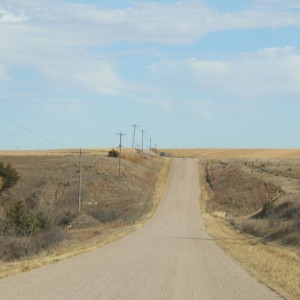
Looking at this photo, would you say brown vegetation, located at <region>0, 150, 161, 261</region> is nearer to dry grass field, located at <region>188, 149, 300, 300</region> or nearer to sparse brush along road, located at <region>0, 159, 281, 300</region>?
dry grass field, located at <region>188, 149, 300, 300</region>

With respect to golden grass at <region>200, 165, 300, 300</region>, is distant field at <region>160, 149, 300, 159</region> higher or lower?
higher

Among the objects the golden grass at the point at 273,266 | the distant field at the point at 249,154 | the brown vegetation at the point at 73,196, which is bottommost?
the brown vegetation at the point at 73,196

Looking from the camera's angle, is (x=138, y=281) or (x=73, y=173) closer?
(x=138, y=281)

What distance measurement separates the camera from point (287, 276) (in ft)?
50.6

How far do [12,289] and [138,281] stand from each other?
10.6 ft

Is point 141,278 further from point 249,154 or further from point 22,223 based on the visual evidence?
point 249,154

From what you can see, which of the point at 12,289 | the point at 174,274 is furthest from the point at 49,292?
the point at 174,274

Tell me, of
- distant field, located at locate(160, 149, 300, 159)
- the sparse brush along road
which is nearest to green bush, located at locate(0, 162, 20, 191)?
the sparse brush along road

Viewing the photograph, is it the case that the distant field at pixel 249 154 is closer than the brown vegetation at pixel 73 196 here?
No

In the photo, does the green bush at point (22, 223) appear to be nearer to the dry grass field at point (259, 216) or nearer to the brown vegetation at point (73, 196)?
the brown vegetation at point (73, 196)

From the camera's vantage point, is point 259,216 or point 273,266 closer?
point 273,266

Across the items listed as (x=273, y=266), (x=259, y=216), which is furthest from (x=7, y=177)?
(x=273, y=266)

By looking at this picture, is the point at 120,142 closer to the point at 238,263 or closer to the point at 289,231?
the point at 289,231

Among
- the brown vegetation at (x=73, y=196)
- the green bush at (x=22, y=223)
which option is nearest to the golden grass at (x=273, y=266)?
the brown vegetation at (x=73, y=196)
